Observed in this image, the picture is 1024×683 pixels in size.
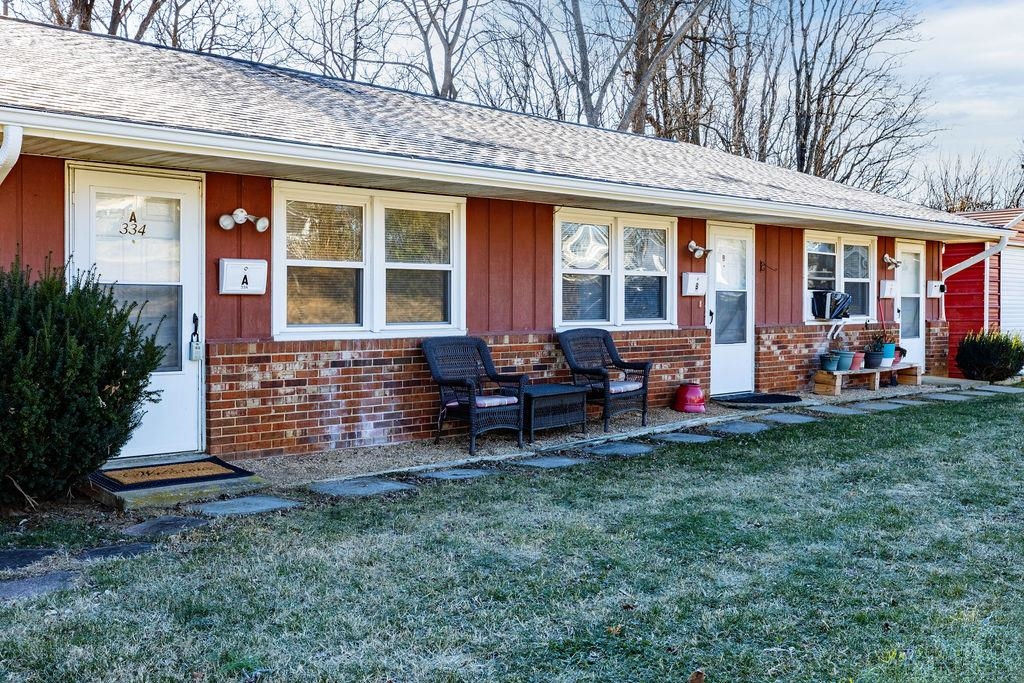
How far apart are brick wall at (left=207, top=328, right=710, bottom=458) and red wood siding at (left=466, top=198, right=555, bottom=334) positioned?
0.25 metres

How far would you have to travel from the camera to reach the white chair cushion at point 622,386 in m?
8.62

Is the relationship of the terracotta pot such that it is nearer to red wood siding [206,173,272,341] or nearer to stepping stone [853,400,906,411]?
stepping stone [853,400,906,411]

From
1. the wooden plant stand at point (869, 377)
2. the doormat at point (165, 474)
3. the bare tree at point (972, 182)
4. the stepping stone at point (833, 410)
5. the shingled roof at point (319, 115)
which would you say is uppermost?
the bare tree at point (972, 182)

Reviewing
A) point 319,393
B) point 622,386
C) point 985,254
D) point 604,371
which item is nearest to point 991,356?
point 985,254

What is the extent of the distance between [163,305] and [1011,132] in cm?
2807

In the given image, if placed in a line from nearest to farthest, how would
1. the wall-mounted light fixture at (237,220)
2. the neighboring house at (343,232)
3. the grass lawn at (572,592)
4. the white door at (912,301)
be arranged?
the grass lawn at (572,592), the neighboring house at (343,232), the wall-mounted light fixture at (237,220), the white door at (912,301)

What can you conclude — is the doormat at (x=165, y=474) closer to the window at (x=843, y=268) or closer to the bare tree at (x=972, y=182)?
the window at (x=843, y=268)

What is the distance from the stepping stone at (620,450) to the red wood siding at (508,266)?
156cm

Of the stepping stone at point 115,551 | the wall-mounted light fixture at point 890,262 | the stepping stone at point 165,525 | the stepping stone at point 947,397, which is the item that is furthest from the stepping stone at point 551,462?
Answer: the wall-mounted light fixture at point 890,262

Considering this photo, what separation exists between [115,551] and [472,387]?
128 inches

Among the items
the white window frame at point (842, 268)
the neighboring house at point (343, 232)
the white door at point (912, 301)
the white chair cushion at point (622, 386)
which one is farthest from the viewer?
the white door at point (912, 301)

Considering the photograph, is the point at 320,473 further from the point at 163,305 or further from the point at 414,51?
the point at 414,51

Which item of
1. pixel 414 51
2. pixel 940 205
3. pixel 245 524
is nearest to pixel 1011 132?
pixel 940 205

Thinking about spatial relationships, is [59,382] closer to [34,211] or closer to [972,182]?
[34,211]
